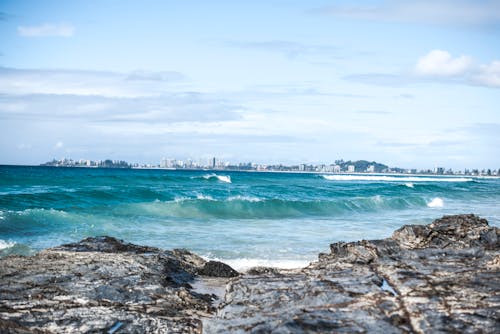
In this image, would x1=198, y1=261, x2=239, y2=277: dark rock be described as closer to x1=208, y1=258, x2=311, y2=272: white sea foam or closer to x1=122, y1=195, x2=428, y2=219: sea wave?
x1=208, y1=258, x2=311, y2=272: white sea foam

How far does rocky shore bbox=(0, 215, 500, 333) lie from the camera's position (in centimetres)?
439

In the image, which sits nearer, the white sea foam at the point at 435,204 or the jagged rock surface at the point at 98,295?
the jagged rock surface at the point at 98,295

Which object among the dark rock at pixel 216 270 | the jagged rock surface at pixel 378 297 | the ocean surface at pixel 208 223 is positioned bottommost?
the ocean surface at pixel 208 223

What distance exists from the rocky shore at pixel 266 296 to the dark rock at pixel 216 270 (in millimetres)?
537

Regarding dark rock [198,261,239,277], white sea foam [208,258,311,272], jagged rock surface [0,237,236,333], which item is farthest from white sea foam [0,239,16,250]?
dark rock [198,261,239,277]

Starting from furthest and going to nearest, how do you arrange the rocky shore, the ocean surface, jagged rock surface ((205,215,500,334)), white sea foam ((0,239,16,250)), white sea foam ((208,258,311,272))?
the ocean surface → white sea foam ((0,239,16,250)) → white sea foam ((208,258,311,272)) → the rocky shore → jagged rock surface ((205,215,500,334))

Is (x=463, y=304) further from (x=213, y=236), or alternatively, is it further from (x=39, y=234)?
(x=39, y=234)

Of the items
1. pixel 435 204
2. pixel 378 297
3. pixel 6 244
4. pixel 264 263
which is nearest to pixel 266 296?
pixel 378 297

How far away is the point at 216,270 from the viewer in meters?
7.78

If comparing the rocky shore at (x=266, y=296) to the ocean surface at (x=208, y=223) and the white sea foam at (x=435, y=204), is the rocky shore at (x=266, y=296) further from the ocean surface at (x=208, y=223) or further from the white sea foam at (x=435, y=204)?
the white sea foam at (x=435, y=204)

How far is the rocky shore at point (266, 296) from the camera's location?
4.39m

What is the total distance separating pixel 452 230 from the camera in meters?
7.88

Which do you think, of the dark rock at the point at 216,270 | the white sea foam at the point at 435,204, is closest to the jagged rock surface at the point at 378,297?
the dark rock at the point at 216,270

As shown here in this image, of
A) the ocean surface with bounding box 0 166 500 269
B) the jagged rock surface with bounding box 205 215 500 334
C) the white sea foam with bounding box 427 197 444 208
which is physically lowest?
the ocean surface with bounding box 0 166 500 269
